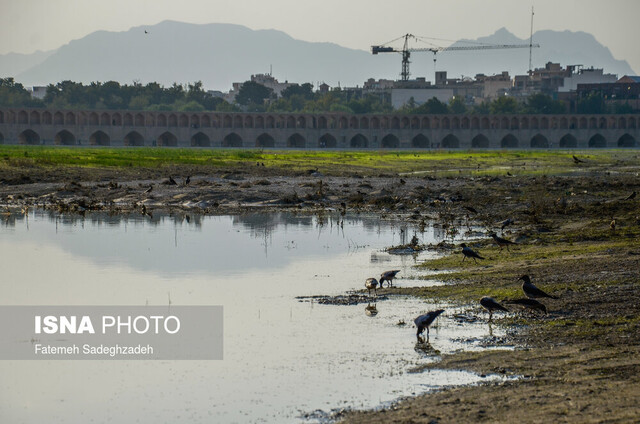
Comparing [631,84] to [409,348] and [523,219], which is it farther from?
[409,348]

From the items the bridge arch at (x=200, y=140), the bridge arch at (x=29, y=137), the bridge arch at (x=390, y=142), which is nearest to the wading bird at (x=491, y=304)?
the bridge arch at (x=29, y=137)

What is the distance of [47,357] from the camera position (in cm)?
820

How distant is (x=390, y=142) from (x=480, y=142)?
8.63 m

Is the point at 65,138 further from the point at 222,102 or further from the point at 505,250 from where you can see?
the point at 505,250

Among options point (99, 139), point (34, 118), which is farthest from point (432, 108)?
point (34, 118)

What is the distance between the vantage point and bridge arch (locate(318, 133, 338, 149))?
83.1 meters

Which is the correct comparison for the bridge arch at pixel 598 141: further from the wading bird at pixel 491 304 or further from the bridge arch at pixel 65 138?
the wading bird at pixel 491 304

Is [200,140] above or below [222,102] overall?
below

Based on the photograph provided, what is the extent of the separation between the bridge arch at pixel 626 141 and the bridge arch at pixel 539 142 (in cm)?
741

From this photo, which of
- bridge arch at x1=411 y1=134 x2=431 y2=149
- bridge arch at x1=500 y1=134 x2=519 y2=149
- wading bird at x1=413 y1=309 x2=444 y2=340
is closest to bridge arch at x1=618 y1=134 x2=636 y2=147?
bridge arch at x1=500 y1=134 x2=519 y2=149

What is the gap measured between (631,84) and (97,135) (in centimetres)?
6148

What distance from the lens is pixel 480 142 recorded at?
8838 cm

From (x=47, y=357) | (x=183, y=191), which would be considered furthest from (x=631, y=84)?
(x=47, y=357)

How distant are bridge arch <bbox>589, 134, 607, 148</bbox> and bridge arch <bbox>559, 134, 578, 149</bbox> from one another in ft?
6.70
